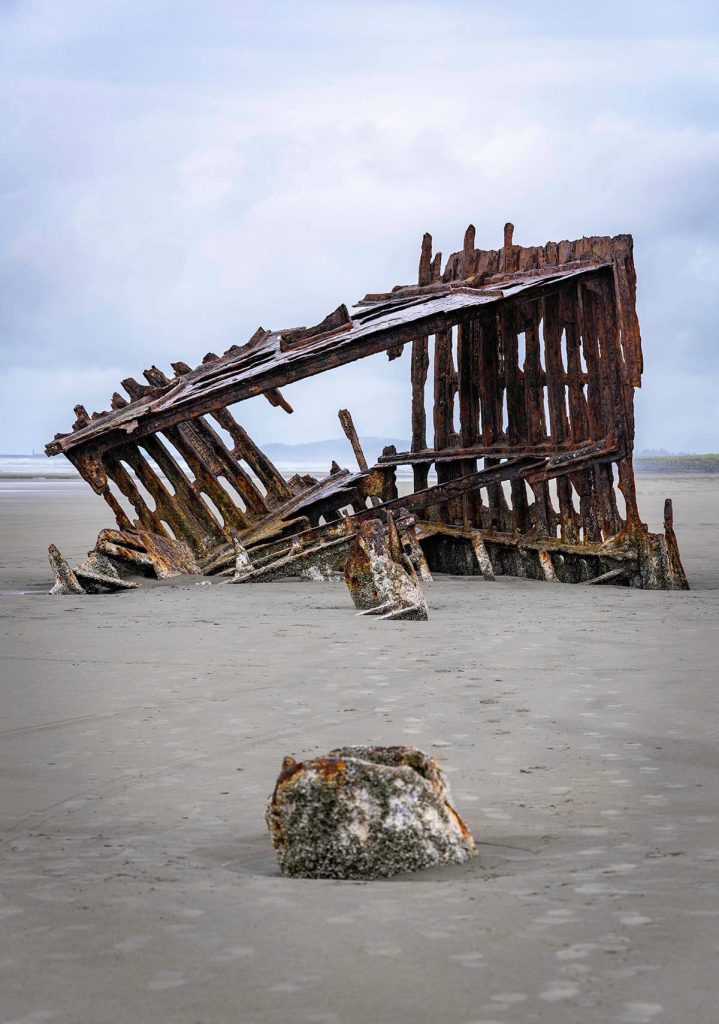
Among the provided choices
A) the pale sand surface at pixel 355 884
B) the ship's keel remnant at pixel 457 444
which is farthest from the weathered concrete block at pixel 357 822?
the ship's keel remnant at pixel 457 444

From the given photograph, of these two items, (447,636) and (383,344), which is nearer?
(447,636)

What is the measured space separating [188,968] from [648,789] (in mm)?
1958

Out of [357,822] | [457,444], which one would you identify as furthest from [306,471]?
[357,822]

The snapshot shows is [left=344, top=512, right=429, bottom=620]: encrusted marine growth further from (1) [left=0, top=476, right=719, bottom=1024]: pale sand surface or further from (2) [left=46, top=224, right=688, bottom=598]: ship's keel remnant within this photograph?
(2) [left=46, top=224, right=688, bottom=598]: ship's keel remnant

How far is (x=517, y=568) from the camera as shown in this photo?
11.8m

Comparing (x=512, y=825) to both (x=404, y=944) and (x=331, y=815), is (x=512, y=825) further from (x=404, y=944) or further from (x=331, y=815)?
(x=404, y=944)

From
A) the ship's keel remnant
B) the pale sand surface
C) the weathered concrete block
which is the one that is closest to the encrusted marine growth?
the pale sand surface

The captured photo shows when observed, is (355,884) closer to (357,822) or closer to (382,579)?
(357,822)

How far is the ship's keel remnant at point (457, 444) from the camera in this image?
1116 centimetres

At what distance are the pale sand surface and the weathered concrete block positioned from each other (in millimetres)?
86

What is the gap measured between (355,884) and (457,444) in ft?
31.1

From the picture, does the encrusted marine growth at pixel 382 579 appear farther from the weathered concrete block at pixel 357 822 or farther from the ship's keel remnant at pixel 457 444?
the weathered concrete block at pixel 357 822

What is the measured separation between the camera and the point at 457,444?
12.4 m

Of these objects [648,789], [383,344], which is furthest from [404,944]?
[383,344]
